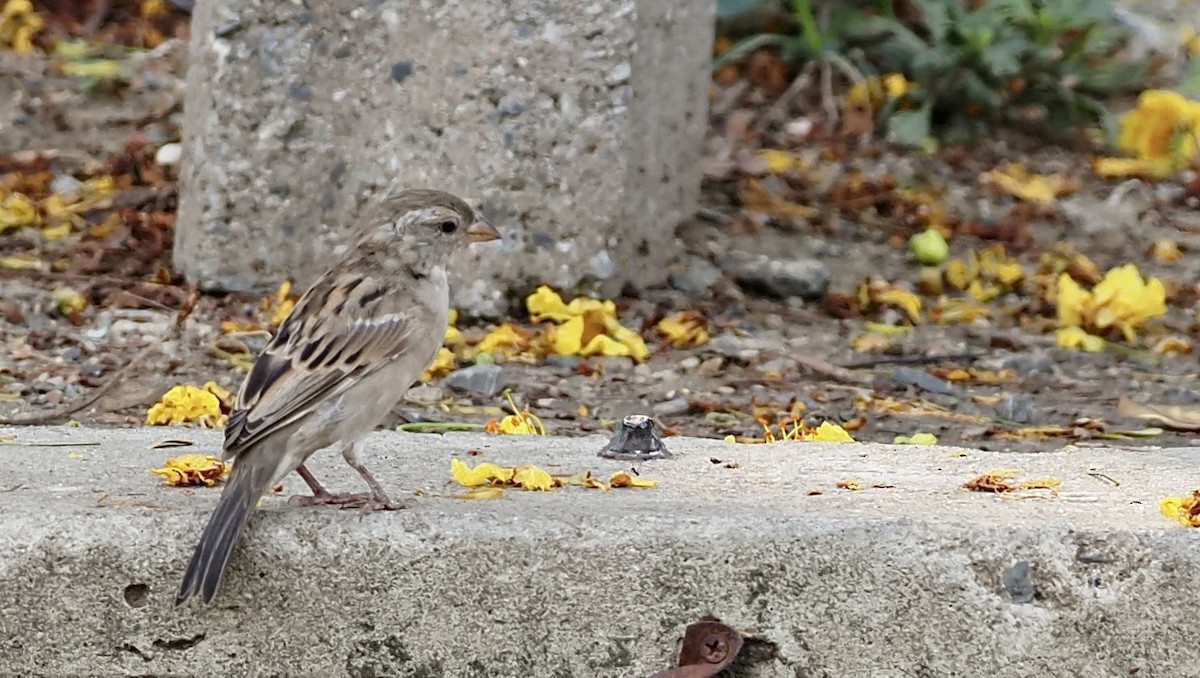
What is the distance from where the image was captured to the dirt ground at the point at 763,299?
5.82m

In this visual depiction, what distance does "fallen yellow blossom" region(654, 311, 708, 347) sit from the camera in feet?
20.9

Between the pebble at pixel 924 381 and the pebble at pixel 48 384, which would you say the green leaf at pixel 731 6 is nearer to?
the pebble at pixel 924 381

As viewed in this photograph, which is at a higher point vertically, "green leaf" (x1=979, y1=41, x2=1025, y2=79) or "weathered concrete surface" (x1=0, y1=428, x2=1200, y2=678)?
"green leaf" (x1=979, y1=41, x2=1025, y2=79)

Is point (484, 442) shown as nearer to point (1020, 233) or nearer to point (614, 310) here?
point (614, 310)

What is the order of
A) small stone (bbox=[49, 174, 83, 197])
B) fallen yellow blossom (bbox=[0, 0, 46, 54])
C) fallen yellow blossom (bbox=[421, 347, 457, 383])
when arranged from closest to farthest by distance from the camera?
fallen yellow blossom (bbox=[421, 347, 457, 383]), small stone (bbox=[49, 174, 83, 197]), fallen yellow blossom (bbox=[0, 0, 46, 54])

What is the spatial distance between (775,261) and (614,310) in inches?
40.6

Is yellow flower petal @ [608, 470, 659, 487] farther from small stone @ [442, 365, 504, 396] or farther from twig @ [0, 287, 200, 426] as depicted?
twig @ [0, 287, 200, 426]

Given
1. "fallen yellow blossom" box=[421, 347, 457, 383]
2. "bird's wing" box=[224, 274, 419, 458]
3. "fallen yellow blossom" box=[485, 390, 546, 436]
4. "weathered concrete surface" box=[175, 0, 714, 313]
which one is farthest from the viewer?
"weathered concrete surface" box=[175, 0, 714, 313]

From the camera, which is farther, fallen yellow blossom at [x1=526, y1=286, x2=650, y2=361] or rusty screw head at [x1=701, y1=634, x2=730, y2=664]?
fallen yellow blossom at [x1=526, y1=286, x2=650, y2=361]

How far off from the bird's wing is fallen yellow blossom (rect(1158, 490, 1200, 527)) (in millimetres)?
1590

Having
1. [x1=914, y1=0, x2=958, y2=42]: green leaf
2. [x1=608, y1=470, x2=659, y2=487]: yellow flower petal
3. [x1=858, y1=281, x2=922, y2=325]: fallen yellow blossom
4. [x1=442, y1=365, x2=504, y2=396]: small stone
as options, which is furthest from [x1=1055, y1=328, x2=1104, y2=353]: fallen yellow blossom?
[x1=608, y1=470, x2=659, y2=487]: yellow flower petal

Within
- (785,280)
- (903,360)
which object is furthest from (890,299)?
(903,360)

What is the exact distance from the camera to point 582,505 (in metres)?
3.94

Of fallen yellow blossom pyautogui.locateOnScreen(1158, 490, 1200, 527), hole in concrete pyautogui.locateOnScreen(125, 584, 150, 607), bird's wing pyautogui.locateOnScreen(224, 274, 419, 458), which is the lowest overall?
hole in concrete pyautogui.locateOnScreen(125, 584, 150, 607)
